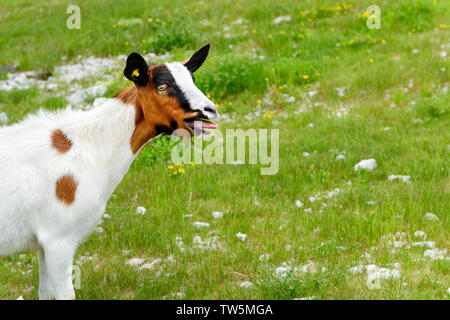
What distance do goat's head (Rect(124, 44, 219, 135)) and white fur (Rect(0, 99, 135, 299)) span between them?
279 mm

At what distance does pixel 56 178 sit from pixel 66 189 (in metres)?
0.14

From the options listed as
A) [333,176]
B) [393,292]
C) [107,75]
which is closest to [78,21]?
[107,75]

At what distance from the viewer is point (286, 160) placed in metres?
9.02

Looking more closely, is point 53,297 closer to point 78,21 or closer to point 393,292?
point 393,292

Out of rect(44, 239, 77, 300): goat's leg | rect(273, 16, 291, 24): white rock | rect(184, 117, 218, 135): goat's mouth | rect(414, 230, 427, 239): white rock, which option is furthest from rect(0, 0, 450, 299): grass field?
rect(184, 117, 218, 135): goat's mouth

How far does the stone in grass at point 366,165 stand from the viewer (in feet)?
27.7

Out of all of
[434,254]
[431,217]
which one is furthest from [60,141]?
[431,217]

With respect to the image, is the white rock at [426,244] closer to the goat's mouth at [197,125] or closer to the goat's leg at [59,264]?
the goat's mouth at [197,125]

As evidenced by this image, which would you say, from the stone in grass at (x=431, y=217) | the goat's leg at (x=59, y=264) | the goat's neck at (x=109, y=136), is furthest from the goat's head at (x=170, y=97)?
Result: the stone in grass at (x=431, y=217)

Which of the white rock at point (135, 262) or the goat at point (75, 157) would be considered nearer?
the goat at point (75, 157)

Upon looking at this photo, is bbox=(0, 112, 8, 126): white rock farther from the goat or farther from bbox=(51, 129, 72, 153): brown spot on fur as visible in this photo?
bbox=(51, 129, 72, 153): brown spot on fur

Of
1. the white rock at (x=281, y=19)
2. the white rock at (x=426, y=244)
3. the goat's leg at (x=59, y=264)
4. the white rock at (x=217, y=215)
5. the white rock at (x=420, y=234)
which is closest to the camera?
the goat's leg at (x=59, y=264)

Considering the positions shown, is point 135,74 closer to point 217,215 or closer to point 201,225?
point 201,225

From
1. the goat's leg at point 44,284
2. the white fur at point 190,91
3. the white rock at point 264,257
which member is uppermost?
the white fur at point 190,91
